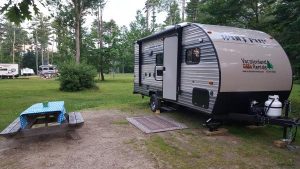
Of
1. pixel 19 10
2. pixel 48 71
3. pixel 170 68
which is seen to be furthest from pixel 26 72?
pixel 19 10

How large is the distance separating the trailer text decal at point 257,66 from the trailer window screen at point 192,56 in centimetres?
127

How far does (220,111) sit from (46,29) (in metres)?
69.6

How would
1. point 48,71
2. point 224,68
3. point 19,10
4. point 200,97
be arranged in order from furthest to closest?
point 48,71 < point 200,97 < point 224,68 < point 19,10

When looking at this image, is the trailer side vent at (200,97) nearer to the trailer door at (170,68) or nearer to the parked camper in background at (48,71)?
the trailer door at (170,68)

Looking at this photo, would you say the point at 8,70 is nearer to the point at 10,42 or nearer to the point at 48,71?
the point at 48,71

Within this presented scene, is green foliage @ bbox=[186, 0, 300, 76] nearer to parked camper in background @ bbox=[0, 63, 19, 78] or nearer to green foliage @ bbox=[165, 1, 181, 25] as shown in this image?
green foliage @ bbox=[165, 1, 181, 25]

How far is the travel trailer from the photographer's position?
699 cm

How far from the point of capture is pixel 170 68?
9484 millimetres

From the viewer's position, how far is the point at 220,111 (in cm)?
731

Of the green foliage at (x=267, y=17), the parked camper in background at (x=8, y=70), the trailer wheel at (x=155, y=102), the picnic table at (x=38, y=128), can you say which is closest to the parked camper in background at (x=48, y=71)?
the parked camper in background at (x=8, y=70)

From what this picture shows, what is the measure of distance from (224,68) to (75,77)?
16.2 m

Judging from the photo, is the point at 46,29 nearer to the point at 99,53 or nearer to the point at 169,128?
the point at 99,53

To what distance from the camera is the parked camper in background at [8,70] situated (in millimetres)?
47394

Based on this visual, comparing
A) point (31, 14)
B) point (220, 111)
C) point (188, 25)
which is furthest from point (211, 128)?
point (31, 14)
